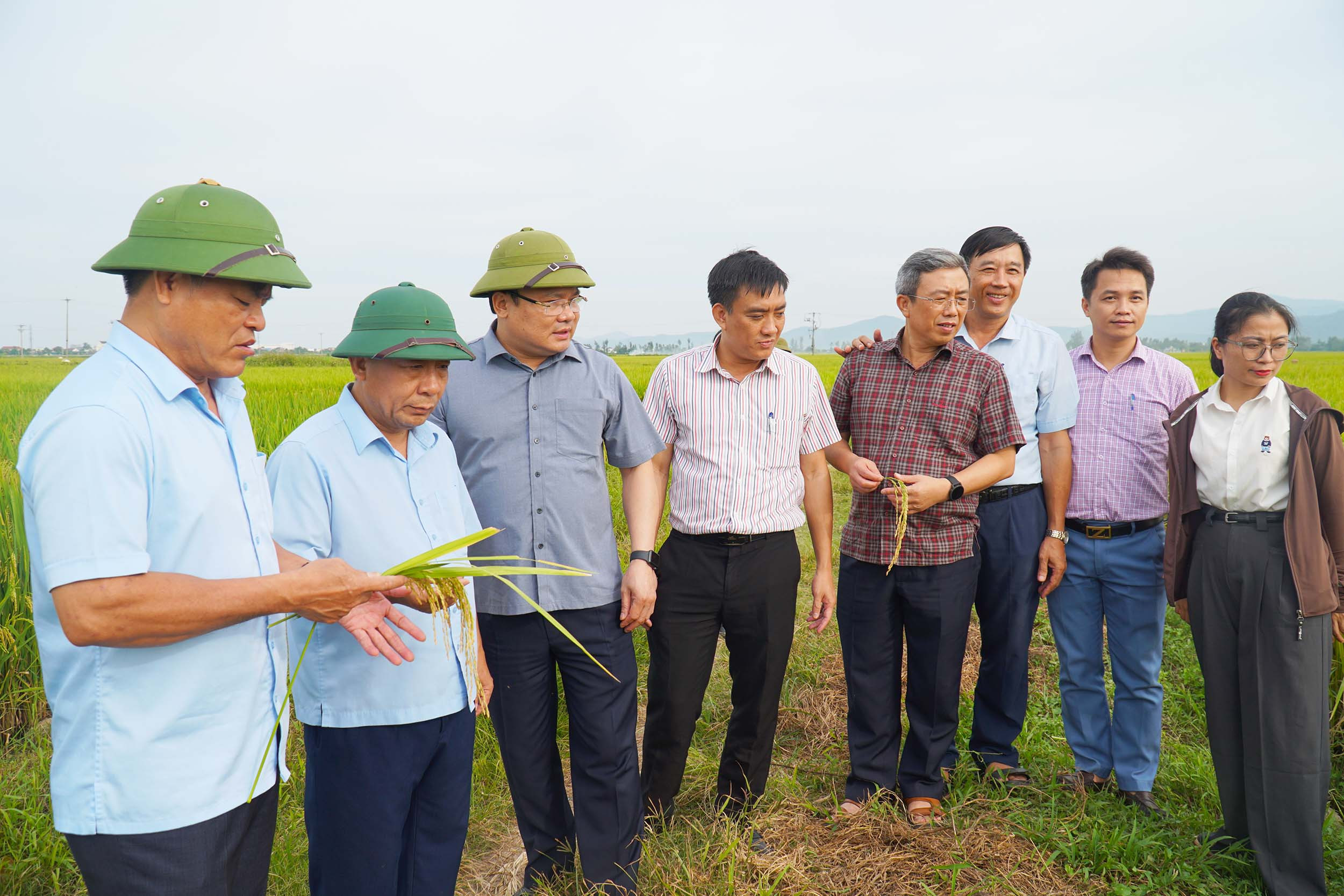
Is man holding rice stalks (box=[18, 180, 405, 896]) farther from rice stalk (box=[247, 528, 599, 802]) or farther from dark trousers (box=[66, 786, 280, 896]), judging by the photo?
rice stalk (box=[247, 528, 599, 802])

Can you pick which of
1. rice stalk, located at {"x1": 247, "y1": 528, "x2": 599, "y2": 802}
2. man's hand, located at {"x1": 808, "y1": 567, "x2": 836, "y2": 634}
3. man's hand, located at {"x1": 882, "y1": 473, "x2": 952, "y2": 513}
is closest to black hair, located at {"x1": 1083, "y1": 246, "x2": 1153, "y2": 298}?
man's hand, located at {"x1": 882, "y1": 473, "x2": 952, "y2": 513}

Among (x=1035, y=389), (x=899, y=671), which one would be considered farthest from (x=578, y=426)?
(x=1035, y=389)

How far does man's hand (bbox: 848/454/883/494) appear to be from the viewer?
319 cm

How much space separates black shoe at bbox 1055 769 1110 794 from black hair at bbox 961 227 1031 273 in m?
2.17

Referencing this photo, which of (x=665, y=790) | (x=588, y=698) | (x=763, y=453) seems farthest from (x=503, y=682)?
(x=763, y=453)

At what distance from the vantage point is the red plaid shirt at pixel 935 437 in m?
3.22

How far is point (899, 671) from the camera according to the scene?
3428 mm

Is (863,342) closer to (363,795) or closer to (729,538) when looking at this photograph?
(729,538)

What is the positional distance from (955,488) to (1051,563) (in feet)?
2.33

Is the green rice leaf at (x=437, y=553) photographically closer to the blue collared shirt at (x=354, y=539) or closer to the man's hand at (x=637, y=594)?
the blue collared shirt at (x=354, y=539)

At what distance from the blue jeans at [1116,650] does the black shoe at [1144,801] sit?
0.07ft

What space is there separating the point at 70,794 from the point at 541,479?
1.46m

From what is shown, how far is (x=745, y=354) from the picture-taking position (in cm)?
309

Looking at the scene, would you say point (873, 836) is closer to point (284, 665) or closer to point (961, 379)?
point (961, 379)
